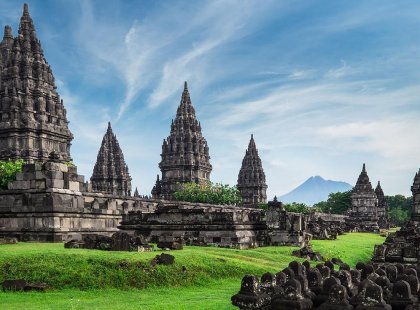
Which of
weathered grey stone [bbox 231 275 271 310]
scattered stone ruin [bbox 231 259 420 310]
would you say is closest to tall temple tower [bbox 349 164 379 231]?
scattered stone ruin [bbox 231 259 420 310]

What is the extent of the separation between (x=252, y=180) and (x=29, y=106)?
58014 mm

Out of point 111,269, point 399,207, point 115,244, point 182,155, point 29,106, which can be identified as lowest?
point 399,207

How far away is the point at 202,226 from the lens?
889 inches

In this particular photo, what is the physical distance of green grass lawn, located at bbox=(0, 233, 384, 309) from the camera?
1091 cm

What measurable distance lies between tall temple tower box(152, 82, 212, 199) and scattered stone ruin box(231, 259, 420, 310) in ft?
238

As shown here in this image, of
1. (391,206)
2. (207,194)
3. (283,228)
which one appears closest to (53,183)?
(283,228)

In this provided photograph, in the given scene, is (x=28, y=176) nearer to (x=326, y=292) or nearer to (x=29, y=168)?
(x=29, y=168)

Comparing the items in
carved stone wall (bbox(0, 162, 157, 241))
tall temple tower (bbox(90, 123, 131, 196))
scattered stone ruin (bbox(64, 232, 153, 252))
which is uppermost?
tall temple tower (bbox(90, 123, 131, 196))

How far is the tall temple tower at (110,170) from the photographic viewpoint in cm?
8438

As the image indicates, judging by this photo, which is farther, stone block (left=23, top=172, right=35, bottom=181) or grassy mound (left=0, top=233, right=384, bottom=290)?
stone block (left=23, top=172, right=35, bottom=181)

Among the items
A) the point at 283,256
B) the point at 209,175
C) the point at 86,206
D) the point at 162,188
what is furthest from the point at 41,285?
the point at 209,175

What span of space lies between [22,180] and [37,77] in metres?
33.9

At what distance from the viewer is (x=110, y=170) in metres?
85.1

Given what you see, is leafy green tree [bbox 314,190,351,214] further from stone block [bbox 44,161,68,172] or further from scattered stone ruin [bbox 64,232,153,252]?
scattered stone ruin [bbox 64,232,153,252]
